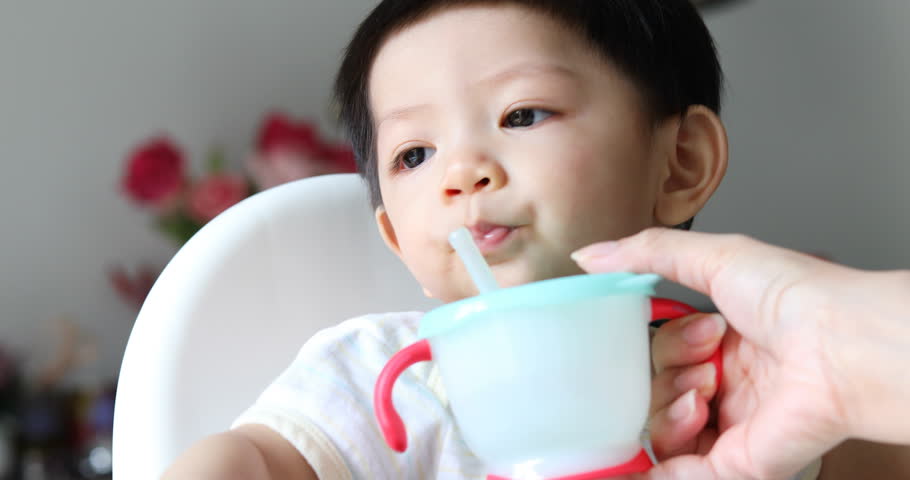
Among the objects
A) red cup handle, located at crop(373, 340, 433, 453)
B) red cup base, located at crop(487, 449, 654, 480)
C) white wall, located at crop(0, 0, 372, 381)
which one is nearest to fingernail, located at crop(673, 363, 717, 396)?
red cup base, located at crop(487, 449, 654, 480)

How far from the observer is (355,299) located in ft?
3.12

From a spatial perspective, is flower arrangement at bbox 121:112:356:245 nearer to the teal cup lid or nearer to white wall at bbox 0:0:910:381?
white wall at bbox 0:0:910:381

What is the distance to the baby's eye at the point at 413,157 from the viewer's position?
0.79 meters

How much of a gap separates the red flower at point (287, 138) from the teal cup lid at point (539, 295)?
1.34 m

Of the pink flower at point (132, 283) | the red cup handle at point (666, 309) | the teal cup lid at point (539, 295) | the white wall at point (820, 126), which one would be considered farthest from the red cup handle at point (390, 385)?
the white wall at point (820, 126)

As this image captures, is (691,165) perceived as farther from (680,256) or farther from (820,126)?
(820,126)

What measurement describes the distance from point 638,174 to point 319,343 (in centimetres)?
33

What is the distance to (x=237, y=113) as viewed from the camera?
218 centimetres

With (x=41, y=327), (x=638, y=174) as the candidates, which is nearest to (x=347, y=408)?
(x=638, y=174)

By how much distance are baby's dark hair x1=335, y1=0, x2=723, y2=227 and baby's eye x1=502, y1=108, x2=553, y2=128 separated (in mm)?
98

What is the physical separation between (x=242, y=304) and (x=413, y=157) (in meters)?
0.23

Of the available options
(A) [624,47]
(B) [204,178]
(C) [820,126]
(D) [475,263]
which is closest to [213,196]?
(B) [204,178]

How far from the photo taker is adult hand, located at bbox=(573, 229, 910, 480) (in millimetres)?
481

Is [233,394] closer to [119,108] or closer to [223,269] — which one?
[223,269]
